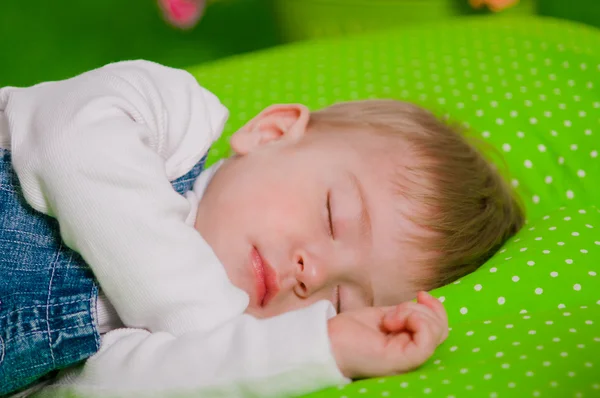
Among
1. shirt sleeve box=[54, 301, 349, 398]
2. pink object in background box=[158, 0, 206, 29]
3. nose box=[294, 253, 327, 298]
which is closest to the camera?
shirt sleeve box=[54, 301, 349, 398]

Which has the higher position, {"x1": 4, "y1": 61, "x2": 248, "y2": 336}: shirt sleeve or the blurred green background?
{"x1": 4, "y1": 61, "x2": 248, "y2": 336}: shirt sleeve

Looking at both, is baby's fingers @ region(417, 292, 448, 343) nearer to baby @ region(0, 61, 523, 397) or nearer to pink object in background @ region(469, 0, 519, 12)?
baby @ region(0, 61, 523, 397)

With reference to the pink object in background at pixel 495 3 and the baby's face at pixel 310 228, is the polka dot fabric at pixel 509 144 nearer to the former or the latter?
the baby's face at pixel 310 228

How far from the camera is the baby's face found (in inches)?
41.6

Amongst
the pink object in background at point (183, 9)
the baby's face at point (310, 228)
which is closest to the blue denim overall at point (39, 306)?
the baby's face at point (310, 228)

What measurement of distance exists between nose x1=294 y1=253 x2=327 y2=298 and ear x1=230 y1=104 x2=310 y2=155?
0.76 ft

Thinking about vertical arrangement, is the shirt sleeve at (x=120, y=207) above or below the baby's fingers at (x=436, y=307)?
above

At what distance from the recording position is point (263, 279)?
3.45 ft

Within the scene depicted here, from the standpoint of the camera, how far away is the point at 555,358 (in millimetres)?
920

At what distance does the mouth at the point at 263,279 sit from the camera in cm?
105

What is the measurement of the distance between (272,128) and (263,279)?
0.30 m

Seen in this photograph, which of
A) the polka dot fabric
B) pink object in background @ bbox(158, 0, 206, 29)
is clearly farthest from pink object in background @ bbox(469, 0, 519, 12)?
pink object in background @ bbox(158, 0, 206, 29)

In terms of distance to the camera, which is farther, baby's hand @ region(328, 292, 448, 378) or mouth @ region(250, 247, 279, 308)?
mouth @ region(250, 247, 279, 308)

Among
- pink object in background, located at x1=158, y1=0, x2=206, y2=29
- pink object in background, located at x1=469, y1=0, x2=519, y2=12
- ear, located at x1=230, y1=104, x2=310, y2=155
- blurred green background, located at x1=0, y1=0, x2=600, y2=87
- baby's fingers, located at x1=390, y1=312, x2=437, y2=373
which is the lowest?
blurred green background, located at x1=0, y1=0, x2=600, y2=87
